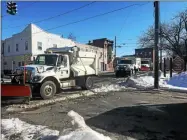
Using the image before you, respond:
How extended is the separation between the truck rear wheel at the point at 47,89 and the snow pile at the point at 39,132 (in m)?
4.88

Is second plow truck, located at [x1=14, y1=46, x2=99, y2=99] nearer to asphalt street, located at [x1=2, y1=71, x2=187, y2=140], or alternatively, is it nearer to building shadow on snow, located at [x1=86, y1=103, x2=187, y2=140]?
asphalt street, located at [x1=2, y1=71, x2=187, y2=140]

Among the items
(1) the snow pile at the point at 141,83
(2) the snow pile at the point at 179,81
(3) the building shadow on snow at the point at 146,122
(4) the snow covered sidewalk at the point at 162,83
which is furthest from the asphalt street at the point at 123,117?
(2) the snow pile at the point at 179,81

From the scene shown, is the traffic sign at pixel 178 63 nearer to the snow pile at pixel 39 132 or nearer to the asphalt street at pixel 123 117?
the asphalt street at pixel 123 117

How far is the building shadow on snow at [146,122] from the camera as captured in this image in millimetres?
7570

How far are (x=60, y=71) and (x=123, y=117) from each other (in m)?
6.94

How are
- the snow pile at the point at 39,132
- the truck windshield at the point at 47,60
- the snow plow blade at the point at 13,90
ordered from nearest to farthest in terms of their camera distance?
the snow pile at the point at 39,132 → the snow plow blade at the point at 13,90 → the truck windshield at the point at 47,60

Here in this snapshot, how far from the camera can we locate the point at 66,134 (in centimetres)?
652

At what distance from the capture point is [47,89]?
46.6 feet

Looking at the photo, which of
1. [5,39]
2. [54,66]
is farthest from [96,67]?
[5,39]

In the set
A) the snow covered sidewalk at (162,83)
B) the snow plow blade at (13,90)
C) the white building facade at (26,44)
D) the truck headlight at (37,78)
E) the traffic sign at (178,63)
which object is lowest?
the snow covered sidewalk at (162,83)

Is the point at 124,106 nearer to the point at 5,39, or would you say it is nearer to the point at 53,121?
the point at 53,121

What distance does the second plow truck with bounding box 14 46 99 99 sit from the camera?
14031mm

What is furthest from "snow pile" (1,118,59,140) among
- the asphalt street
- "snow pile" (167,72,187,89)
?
"snow pile" (167,72,187,89)

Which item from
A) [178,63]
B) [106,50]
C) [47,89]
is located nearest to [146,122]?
[47,89]
